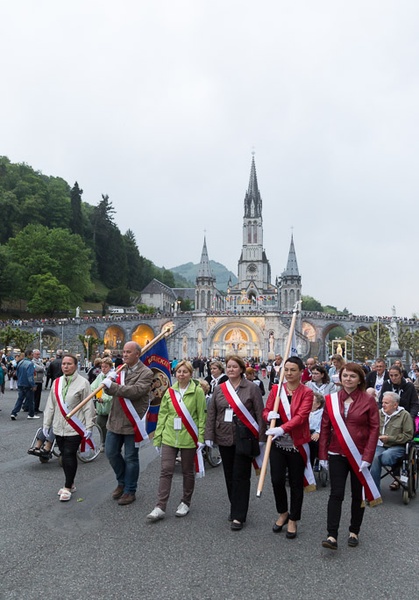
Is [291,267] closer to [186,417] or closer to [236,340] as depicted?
[236,340]

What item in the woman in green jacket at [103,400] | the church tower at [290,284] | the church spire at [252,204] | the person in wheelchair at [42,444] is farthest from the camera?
the church spire at [252,204]

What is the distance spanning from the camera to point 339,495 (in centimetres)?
439

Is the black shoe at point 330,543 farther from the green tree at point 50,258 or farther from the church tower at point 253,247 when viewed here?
the church tower at point 253,247

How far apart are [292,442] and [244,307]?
76006 mm

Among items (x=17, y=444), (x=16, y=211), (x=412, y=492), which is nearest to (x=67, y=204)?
(x=16, y=211)

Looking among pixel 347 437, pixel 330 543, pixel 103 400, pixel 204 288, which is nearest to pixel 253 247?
pixel 204 288

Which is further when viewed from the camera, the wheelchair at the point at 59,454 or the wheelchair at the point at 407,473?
the wheelchair at the point at 59,454

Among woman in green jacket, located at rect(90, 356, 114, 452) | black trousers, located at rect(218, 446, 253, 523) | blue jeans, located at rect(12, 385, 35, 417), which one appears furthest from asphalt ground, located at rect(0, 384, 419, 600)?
blue jeans, located at rect(12, 385, 35, 417)

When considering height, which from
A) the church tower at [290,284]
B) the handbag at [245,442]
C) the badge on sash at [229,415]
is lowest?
the handbag at [245,442]

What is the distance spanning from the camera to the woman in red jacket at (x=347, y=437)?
4.37 metres

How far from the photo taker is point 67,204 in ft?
231

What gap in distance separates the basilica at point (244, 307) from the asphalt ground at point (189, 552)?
131 ft

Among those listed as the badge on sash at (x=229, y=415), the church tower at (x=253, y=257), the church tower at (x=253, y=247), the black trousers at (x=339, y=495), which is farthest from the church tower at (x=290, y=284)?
the black trousers at (x=339, y=495)

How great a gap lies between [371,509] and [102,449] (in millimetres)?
4714
